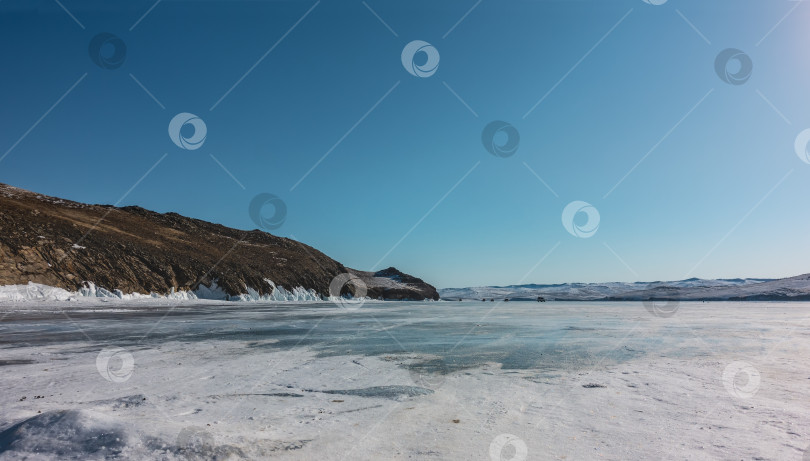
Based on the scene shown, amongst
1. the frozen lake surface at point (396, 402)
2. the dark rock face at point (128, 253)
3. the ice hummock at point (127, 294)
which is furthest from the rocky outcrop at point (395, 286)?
the frozen lake surface at point (396, 402)

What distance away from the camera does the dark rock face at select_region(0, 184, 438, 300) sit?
128 feet

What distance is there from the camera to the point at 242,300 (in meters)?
63.2

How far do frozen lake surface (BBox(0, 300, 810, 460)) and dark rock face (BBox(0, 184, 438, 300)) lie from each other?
122 ft

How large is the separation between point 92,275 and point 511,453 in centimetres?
5092

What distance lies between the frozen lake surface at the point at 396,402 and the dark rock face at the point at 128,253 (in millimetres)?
37320

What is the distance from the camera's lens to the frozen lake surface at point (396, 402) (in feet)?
13.2

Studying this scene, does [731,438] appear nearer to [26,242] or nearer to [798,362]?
[798,362]

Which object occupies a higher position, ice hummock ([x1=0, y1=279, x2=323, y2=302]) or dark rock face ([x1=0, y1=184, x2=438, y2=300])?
dark rock face ([x1=0, y1=184, x2=438, y2=300])

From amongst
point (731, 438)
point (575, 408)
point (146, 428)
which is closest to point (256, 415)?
point (146, 428)

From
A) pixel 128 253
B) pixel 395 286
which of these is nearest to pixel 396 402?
pixel 128 253

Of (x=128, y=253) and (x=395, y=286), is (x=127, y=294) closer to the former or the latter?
(x=128, y=253)

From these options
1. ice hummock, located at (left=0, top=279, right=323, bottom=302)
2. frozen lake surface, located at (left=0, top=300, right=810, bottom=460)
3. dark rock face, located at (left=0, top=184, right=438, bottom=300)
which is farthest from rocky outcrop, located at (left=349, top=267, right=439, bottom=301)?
frozen lake surface, located at (left=0, top=300, right=810, bottom=460)

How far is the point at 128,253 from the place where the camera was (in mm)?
51406

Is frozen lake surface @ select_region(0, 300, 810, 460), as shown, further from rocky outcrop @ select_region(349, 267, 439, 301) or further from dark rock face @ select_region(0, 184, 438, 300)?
rocky outcrop @ select_region(349, 267, 439, 301)
